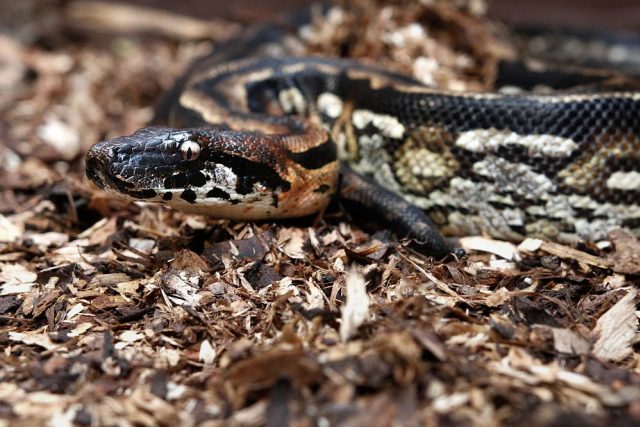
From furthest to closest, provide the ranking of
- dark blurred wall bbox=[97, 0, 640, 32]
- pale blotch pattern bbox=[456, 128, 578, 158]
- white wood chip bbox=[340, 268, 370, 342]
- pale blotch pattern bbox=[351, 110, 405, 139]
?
dark blurred wall bbox=[97, 0, 640, 32]
pale blotch pattern bbox=[351, 110, 405, 139]
pale blotch pattern bbox=[456, 128, 578, 158]
white wood chip bbox=[340, 268, 370, 342]

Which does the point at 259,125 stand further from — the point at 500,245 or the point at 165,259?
the point at 500,245

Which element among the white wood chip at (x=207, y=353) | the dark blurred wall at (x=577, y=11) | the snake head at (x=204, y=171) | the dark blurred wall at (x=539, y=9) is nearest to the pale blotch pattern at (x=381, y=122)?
the snake head at (x=204, y=171)

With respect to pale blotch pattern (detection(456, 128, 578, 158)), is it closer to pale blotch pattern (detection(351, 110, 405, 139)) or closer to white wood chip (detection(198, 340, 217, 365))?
pale blotch pattern (detection(351, 110, 405, 139))

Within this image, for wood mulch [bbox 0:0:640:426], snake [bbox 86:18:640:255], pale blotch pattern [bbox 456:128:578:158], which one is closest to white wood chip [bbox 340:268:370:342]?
wood mulch [bbox 0:0:640:426]

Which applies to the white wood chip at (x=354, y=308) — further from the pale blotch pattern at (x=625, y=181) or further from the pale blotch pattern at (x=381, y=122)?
the pale blotch pattern at (x=625, y=181)

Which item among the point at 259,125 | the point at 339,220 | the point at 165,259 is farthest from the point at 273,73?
the point at 165,259

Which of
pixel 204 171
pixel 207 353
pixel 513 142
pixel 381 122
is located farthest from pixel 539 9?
pixel 207 353

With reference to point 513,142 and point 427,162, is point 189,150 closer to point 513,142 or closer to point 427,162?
point 427,162
